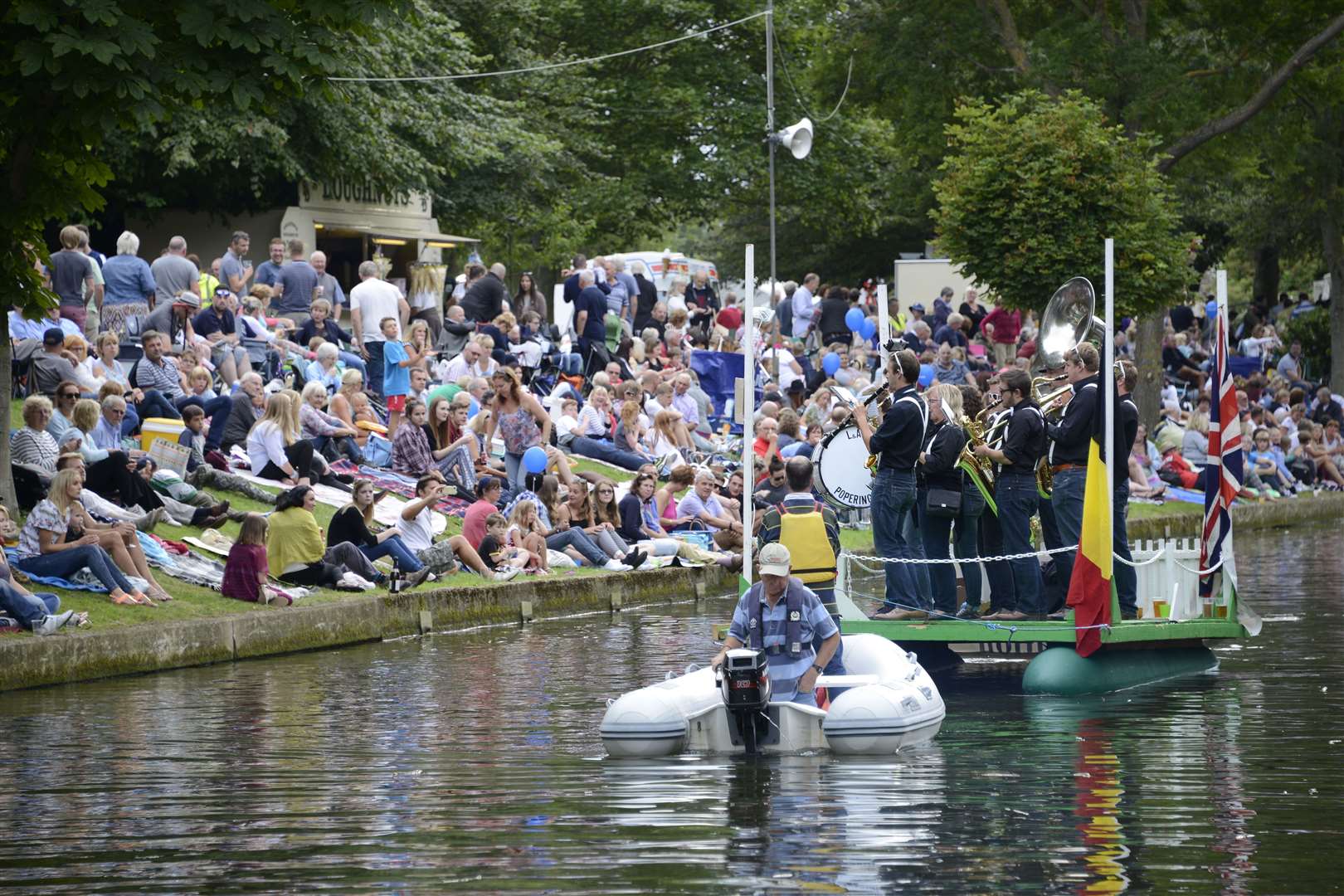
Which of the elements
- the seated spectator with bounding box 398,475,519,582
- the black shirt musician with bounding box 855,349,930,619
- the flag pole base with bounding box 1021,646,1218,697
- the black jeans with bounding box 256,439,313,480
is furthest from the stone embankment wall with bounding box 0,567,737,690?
the flag pole base with bounding box 1021,646,1218,697

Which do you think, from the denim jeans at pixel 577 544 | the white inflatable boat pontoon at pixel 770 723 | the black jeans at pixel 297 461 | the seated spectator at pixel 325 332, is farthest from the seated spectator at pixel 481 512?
the white inflatable boat pontoon at pixel 770 723

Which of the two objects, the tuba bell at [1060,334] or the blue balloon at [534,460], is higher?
the tuba bell at [1060,334]

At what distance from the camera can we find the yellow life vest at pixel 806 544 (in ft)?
48.3

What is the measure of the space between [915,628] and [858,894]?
686 centimetres

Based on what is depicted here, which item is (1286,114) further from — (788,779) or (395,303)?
(788,779)

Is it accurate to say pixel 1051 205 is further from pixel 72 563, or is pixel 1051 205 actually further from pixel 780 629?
pixel 780 629

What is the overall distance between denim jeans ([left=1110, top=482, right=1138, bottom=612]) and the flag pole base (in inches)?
18.6

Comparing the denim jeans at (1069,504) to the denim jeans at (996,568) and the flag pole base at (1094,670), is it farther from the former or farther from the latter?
the flag pole base at (1094,670)

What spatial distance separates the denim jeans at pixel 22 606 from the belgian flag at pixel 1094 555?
24.7ft

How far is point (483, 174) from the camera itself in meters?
42.5

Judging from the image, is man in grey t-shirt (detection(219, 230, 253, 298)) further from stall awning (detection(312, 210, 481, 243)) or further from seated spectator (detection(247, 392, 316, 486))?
stall awning (detection(312, 210, 481, 243))

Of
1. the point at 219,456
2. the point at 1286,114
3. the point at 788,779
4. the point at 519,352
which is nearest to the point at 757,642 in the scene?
the point at 788,779

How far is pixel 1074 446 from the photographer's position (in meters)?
15.7

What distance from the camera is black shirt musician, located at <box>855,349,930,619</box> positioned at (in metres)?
15.6
